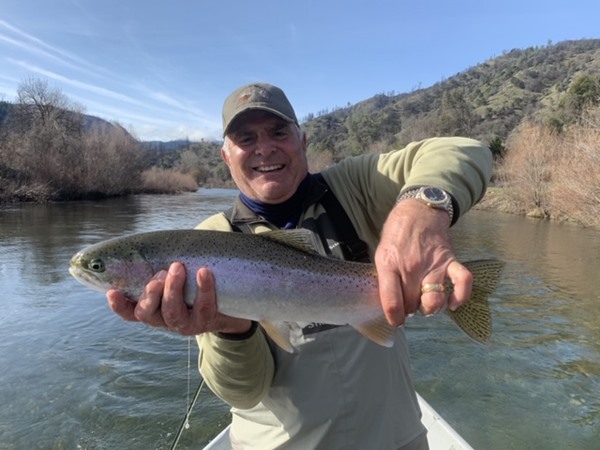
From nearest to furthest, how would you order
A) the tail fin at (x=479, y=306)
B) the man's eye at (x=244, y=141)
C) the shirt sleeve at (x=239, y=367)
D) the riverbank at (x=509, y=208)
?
the tail fin at (x=479, y=306) → the shirt sleeve at (x=239, y=367) → the man's eye at (x=244, y=141) → the riverbank at (x=509, y=208)

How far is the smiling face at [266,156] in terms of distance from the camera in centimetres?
270

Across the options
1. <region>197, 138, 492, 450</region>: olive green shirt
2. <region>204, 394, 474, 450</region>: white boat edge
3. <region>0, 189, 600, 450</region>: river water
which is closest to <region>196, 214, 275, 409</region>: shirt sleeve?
<region>197, 138, 492, 450</region>: olive green shirt

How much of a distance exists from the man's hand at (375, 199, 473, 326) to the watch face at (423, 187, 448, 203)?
15 cm

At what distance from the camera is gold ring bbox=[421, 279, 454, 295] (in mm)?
1865

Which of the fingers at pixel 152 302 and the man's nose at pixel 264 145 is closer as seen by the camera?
the fingers at pixel 152 302

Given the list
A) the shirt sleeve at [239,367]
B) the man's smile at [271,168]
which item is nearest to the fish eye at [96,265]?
the shirt sleeve at [239,367]

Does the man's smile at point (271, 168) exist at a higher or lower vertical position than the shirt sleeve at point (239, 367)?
higher

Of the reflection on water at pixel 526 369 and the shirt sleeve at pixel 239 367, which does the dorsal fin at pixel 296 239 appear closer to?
the shirt sleeve at pixel 239 367

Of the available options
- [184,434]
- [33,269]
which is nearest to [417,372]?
[184,434]

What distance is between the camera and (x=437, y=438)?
431 cm

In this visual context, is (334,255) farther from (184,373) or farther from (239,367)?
(184,373)

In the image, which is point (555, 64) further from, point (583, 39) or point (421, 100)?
point (583, 39)

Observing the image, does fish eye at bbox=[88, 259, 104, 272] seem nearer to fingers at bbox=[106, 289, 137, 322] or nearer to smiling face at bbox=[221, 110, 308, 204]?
fingers at bbox=[106, 289, 137, 322]

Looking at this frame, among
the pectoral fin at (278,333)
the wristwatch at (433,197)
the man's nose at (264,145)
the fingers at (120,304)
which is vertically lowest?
the pectoral fin at (278,333)
